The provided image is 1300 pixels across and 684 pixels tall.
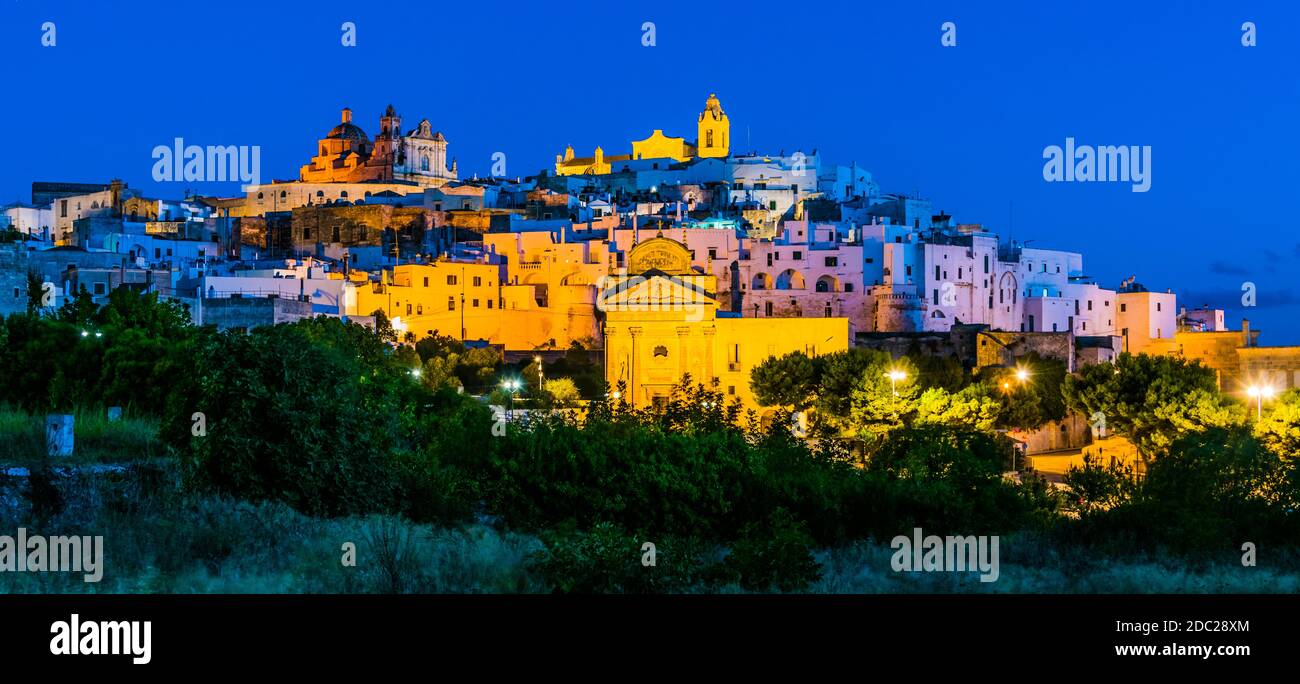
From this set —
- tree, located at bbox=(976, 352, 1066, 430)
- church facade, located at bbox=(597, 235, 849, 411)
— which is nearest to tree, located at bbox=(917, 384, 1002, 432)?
tree, located at bbox=(976, 352, 1066, 430)

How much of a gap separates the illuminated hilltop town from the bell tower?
1.88 feet

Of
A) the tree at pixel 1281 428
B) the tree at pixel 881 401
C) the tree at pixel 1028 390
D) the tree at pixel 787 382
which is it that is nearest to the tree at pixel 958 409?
the tree at pixel 881 401

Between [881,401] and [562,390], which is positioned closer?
[881,401]

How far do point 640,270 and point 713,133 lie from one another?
4664 cm

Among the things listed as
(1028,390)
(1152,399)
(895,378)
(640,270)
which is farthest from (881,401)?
(640,270)

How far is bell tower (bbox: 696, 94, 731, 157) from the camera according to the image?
91.4m

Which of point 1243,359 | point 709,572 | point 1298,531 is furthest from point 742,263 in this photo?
point 709,572

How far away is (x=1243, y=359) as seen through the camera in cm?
4266

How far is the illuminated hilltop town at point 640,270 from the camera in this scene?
43.0 m

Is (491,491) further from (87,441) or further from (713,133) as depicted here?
(713,133)

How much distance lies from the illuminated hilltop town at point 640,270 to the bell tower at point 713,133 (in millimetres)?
572

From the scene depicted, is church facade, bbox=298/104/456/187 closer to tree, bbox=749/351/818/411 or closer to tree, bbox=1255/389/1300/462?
tree, bbox=749/351/818/411

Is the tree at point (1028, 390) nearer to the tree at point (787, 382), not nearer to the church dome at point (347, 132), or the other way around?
the tree at point (787, 382)

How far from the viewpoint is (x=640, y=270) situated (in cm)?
4688
